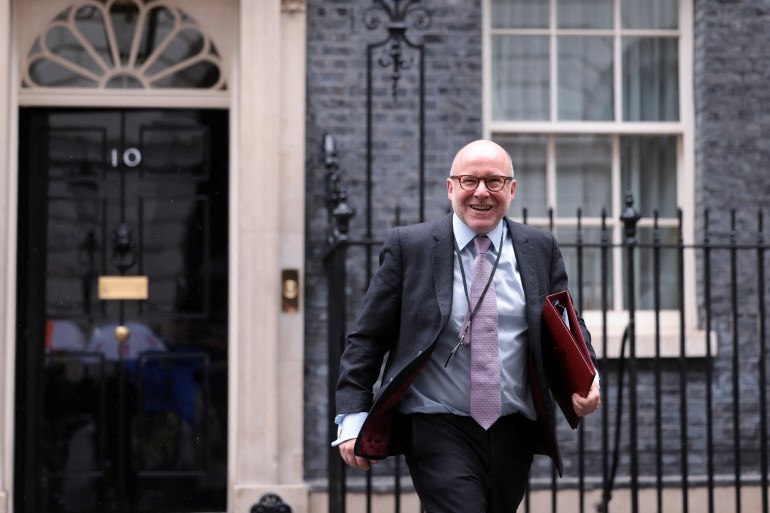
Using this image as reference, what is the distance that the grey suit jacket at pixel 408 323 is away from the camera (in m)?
4.09

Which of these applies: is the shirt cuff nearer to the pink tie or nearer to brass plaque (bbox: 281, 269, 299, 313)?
the pink tie

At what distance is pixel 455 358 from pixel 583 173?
406 centimetres

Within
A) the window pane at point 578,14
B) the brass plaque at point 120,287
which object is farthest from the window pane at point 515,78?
the brass plaque at point 120,287

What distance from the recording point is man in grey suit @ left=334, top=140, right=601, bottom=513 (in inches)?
160

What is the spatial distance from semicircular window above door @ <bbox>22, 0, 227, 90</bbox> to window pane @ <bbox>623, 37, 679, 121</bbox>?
239 centimetres

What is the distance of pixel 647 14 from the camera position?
7.98 m

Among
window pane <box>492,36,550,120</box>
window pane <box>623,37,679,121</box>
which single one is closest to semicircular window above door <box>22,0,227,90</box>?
window pane <box>492,36,550,120</box>

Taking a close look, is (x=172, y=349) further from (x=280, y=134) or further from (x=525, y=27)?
(x=525, y=27)

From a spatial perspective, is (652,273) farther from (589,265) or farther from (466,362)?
(466,362)

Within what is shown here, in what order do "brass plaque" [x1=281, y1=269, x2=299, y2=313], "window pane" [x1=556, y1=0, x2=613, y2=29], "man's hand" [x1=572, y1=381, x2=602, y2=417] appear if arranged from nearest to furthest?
"man's hand" [x1=572, y1=381, x2=602, y2=417] → "brass plaque" [x1=281, y1=269, x2=299, y2=313] → "window pane" [x1=556, y1=0, x2=613, y2=29]

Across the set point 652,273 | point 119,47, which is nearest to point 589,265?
point 652,273

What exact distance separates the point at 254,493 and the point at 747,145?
11.3 feet

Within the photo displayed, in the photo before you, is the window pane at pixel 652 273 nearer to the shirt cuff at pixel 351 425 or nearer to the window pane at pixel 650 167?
the window pane at pixel 650 167

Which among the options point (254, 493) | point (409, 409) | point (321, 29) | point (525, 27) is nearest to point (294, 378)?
point (254, 493)
